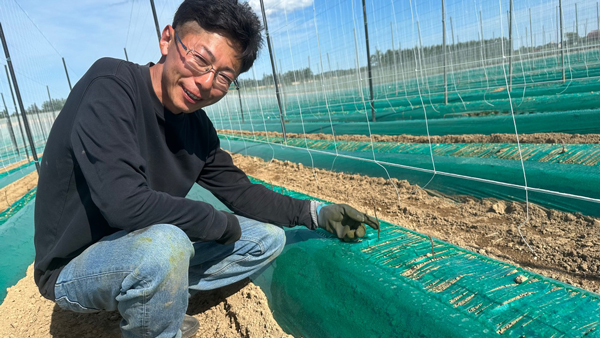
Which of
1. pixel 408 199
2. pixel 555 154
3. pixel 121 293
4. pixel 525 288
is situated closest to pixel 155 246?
pixel 121 293

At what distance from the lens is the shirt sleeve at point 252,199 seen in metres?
1.62

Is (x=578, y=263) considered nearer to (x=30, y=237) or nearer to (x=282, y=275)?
(x=282, y=275)

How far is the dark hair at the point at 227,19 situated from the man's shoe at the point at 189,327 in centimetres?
113

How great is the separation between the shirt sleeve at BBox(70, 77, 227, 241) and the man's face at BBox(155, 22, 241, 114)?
0.14 metres

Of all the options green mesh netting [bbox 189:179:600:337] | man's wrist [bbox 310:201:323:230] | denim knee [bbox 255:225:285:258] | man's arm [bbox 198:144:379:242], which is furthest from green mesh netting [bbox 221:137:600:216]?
denim knee [bbox 255:225:285:258]

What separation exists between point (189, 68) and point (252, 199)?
2.28 feet

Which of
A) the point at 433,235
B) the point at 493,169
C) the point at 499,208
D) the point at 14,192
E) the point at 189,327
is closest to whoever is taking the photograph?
the point at 189,327

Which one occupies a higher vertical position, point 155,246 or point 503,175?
point 155,246

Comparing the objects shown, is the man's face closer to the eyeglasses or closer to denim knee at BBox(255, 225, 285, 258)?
the eyeglasses

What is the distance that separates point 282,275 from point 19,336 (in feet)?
4.24

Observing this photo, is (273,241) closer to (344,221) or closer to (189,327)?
(344,221)

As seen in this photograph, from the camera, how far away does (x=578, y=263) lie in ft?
5.81

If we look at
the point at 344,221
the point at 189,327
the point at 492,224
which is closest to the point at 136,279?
the point at 189,327

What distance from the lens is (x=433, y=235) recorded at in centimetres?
234
